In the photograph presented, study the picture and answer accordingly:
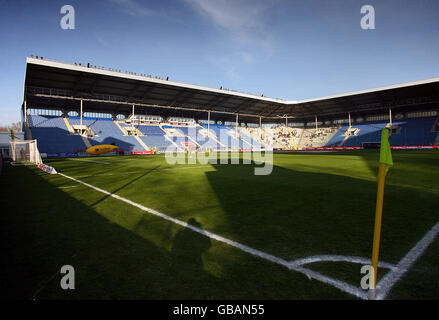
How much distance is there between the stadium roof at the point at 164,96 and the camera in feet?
106

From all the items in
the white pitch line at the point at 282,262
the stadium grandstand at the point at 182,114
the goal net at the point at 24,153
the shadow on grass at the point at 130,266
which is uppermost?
the stadium grandstand at the point at 182,114

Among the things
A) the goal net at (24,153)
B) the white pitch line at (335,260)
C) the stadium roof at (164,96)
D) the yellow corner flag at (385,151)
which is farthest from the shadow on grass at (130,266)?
the stadium roof at (164,96)

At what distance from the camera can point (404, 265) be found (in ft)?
9.09

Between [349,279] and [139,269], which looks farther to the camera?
[139,269]

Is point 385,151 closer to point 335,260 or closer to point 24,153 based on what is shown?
point 335,260

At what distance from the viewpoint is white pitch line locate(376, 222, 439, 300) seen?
2326 millimetres

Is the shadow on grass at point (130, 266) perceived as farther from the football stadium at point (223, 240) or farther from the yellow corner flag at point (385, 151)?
the yellow corner flag at point (385, 151)

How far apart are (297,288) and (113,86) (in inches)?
1618

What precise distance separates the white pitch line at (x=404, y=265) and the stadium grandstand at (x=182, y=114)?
36.7 meters

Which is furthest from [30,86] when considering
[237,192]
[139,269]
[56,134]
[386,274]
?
[386,274]

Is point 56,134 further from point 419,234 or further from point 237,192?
point 419,234

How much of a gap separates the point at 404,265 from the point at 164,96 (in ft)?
146

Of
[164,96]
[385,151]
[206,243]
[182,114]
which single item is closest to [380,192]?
[385,151]

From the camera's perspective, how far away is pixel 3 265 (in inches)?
120
